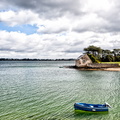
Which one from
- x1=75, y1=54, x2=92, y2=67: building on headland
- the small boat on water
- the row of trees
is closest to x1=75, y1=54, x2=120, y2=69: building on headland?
x1=75, y1=54, x2=92, y2=67: building on headland

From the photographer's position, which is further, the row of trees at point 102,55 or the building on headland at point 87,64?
the row of trees at point 102,55

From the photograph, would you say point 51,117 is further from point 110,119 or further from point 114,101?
point 114,101

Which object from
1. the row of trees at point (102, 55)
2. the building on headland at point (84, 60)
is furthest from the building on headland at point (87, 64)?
the row of trees at point (102, 55)

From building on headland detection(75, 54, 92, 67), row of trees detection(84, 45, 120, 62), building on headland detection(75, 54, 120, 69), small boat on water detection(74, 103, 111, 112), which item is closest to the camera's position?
small boat on water detection(74, 103, 111, 112)

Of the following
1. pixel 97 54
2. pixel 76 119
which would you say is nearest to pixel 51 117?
pixel 76 119

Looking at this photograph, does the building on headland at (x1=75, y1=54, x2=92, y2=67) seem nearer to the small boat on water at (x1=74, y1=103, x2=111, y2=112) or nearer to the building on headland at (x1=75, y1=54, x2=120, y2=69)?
the building on headland at (x1=75, y1=54, x2=120, y2=69)

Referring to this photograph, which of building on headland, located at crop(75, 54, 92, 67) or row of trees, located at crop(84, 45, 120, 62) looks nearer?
building on headland, located at crop(75, 54, 92, 67)

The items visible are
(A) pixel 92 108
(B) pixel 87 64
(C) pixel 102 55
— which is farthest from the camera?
(C) pixel 102 55

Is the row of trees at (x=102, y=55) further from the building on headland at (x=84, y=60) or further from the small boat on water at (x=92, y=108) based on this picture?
the small boat on water at (x=92, y=108)

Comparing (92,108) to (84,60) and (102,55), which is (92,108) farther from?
(102,55)

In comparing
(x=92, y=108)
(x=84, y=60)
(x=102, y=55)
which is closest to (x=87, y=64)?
(x=84, y=60)

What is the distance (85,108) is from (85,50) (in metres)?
104

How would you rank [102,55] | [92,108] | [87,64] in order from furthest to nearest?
[102,55] → [87,64] → [92,108]

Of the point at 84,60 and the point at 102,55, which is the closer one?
the point at 84,60
